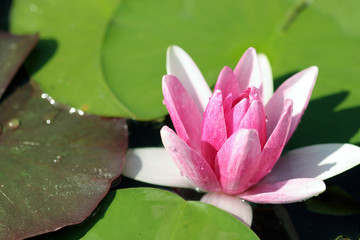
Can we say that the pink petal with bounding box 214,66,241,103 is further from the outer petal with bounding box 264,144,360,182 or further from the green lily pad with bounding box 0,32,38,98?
the green lily pad with bounding box 0,32,38,98

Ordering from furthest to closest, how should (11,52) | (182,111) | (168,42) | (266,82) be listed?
1. (168,42)
2. (11,52)
3. (266,82)
4. (182,111)

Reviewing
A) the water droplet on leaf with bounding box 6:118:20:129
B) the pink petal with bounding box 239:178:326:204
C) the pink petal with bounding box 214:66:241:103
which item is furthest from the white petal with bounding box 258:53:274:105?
the water droplet on leaf with bounding box 6:118:20:129

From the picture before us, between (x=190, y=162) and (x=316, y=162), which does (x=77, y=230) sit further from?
(x=316, y=162)

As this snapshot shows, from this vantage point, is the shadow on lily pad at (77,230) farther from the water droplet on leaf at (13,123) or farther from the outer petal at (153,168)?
the water droplet on leaf at (13,123)

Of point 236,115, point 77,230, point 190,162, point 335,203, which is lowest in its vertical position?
point 77,230

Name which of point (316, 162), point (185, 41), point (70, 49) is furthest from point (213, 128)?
point (70, 49)
